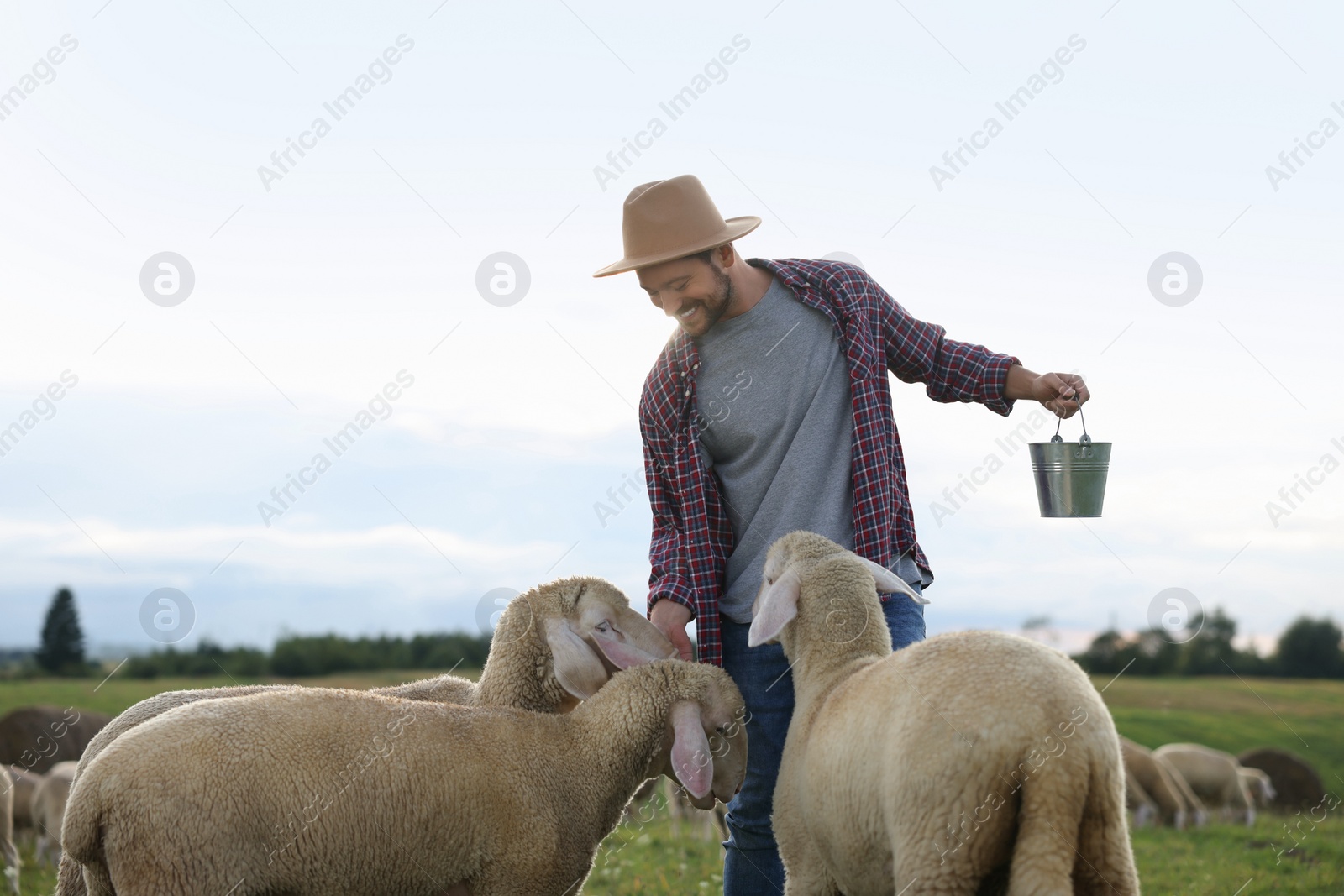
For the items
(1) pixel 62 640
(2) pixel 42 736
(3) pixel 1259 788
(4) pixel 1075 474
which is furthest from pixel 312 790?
(1) pixel 62 640

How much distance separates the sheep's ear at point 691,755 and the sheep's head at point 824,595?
357 millimetres

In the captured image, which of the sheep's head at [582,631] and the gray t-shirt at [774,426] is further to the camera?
the gray t-shirt at [774,426]

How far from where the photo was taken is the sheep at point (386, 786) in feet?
10.7

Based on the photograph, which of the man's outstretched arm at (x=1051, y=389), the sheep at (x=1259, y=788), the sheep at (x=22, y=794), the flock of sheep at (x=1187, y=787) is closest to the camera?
the man's outstretched arm at (x=1051, y=389)

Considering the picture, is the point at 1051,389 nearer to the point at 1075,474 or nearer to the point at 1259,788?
the point at 1075,474

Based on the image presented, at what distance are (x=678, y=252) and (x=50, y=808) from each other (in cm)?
720

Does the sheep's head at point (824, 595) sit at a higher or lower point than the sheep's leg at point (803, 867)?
higher

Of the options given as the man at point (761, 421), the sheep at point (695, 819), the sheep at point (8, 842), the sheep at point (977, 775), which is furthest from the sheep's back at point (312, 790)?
the sheep at point (8, 842)

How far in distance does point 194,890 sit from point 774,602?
6.69 feet

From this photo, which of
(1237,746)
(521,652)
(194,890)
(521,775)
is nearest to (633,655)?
(521,652)

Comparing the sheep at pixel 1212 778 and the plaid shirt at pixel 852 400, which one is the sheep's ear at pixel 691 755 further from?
the sheep at pixel 1212 778

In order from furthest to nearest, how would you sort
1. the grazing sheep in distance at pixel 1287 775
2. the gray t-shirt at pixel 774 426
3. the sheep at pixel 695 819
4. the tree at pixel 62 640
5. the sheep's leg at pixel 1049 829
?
1. the tree at pixel 62 640
2. the grazing sheep in distance at pixel 1287 775
3. the sheep at pixel 695 819
4. the gray t-shirt at pixel 774 426
5. the sheep's leg at pixel 1049 829

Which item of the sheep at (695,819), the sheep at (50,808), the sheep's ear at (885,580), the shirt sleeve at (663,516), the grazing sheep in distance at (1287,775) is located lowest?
the sheep at (50,808)

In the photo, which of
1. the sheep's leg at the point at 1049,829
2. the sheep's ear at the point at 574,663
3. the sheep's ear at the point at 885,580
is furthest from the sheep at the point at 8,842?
the sheep's leg at the point at 1049,829
